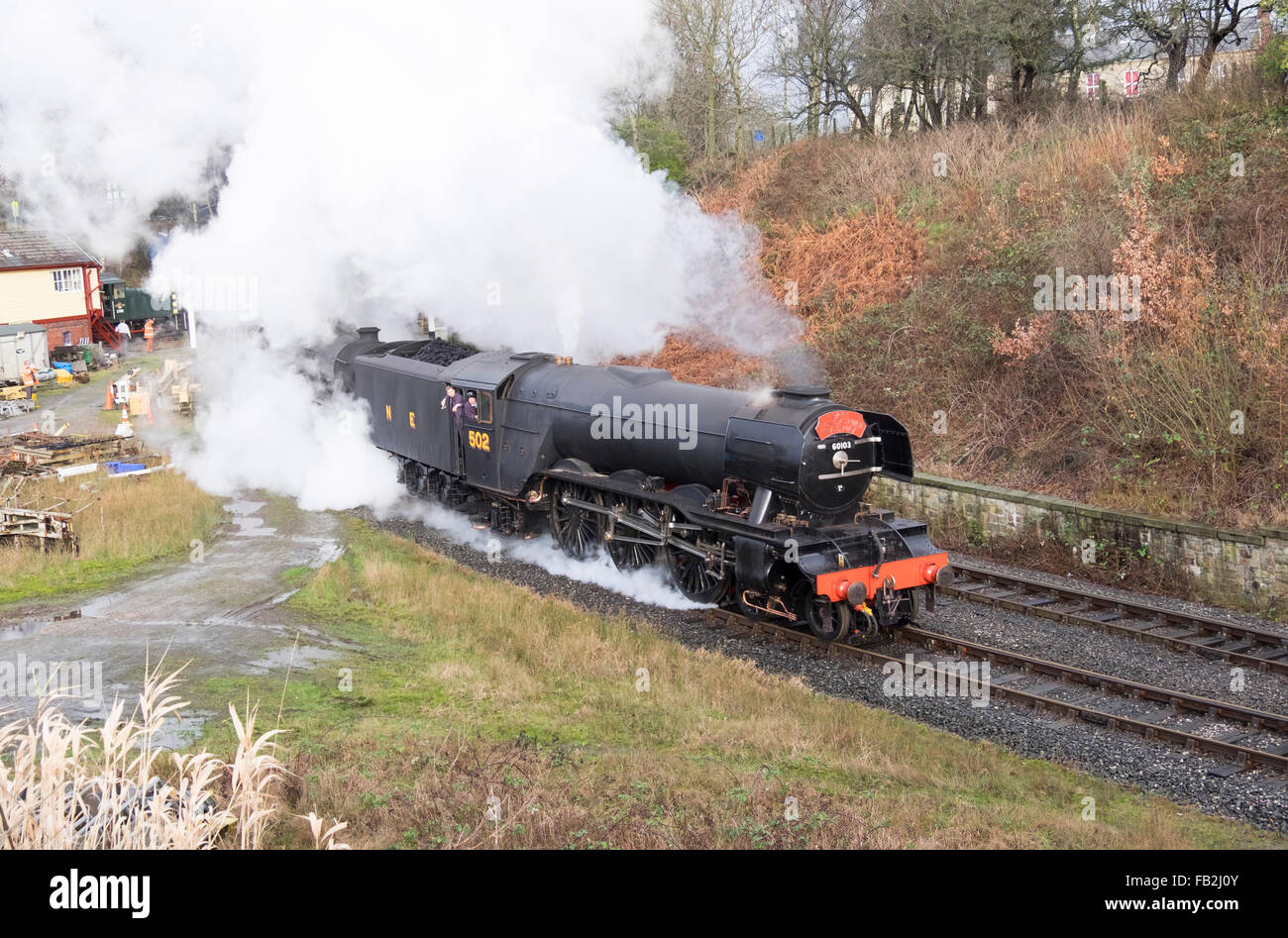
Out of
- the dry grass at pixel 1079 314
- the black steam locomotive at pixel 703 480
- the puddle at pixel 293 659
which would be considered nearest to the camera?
the puddle at pixel 293 659

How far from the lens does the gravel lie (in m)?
7.99

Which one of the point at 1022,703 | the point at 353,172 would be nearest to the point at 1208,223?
the point at 1022,703

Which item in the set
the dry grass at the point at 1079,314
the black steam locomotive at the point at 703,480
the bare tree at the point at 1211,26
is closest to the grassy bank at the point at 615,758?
the black steam locomotive at the point at 703,480

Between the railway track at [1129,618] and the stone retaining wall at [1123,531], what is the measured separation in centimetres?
99

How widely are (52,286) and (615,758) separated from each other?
34.3 m

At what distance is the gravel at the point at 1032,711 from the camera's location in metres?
7.99

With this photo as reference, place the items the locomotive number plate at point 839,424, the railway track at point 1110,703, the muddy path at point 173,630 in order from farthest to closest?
the locomotive number plate at point 839,424 → the muddy path at point 173,630 → the railway track at point 1110,703

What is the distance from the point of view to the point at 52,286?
34.7 metres

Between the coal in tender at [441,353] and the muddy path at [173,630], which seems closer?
the muddy path at [173,630]

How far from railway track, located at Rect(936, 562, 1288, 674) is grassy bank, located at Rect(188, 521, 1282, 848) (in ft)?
11.7

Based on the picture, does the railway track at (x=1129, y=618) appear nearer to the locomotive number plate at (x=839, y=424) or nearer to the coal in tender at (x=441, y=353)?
the locomotive number plate at (x=839, y=424)

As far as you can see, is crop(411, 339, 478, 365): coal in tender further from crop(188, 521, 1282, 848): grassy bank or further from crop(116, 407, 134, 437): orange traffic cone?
crop(116, 407, 134, 437): orange traffic cone

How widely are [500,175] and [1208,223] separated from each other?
11898mm

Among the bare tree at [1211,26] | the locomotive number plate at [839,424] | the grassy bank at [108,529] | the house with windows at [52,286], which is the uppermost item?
the bare tree at [1211,26]
